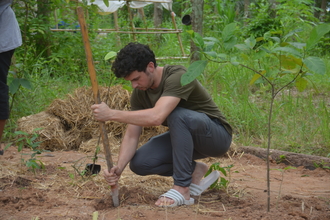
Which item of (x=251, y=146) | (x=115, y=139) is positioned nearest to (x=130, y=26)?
(x=115, y=139)

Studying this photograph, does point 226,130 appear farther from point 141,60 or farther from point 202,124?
point 141,60

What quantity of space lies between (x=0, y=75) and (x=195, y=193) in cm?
173

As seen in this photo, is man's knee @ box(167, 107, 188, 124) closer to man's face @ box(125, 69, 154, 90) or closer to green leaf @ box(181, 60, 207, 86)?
man's face @ box(125, 69, 154, 90)

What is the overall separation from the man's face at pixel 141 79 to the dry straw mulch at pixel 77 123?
1997mm

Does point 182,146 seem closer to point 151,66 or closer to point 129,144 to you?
point 129,144

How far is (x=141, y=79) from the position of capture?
242 cm

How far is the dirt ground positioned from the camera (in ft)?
7.31

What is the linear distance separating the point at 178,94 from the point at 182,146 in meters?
0.34

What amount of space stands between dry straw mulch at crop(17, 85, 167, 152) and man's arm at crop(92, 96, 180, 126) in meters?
2.09

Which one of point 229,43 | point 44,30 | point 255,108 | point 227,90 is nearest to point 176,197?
point 229,43

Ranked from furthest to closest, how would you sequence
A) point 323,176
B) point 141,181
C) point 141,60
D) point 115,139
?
point 115,139
point 323,176
point 141,181
point 141,60

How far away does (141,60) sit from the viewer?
93.0 inches

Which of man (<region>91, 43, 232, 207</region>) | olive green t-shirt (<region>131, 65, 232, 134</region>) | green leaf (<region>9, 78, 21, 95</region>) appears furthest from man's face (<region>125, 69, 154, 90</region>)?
green leaf (<region>9, 78, 21, 95</region>)

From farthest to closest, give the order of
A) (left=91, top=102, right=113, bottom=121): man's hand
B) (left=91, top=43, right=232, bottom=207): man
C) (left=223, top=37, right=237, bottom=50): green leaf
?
(left=91, top=43, right=232, bottom=207): man
(left=91, top=102, right=113, bottom=121): man's hand
(left=223, top=37, right=237, bottom=50): green leaf
